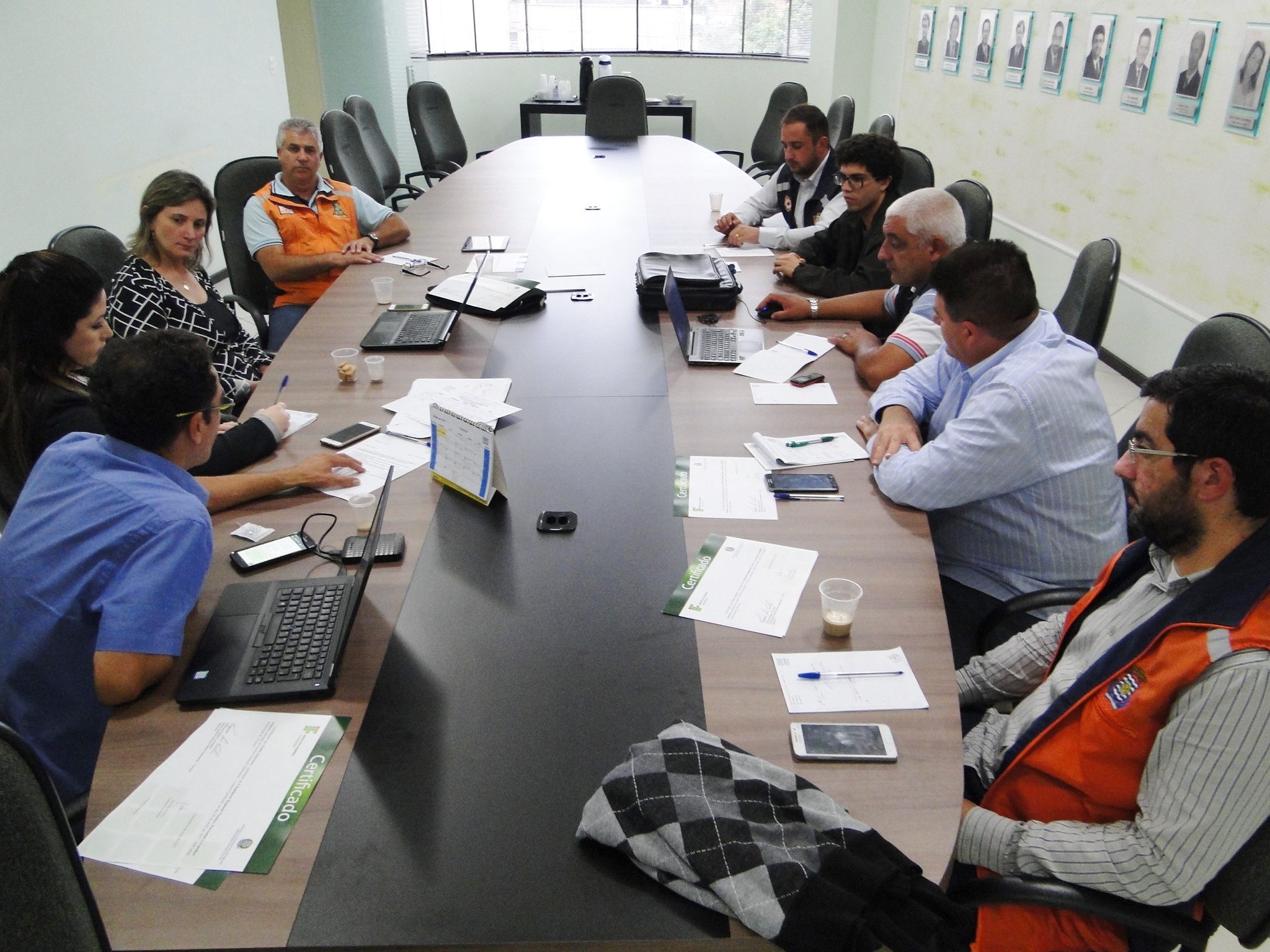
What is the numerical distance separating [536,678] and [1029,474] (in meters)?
1.11

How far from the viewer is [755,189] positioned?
4922 mm

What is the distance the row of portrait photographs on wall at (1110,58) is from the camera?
11.1 feet

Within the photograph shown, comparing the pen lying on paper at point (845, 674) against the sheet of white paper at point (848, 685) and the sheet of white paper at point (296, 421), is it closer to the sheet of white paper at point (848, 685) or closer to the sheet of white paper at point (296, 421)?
the sheet of white paper at point (848, 685)

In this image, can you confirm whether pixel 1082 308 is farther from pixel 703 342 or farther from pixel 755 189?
pixel 755 189

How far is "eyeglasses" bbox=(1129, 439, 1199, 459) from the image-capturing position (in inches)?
51.5

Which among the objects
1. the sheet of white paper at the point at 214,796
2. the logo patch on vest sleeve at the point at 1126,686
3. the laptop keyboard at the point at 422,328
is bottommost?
the sheet of white paper at the point at 214,796

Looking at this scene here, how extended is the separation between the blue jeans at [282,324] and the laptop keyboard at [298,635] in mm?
2182

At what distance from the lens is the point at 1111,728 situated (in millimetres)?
1272

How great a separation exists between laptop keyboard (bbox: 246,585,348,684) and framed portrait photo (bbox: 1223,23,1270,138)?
143 inches

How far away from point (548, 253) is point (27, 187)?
7.59 feet

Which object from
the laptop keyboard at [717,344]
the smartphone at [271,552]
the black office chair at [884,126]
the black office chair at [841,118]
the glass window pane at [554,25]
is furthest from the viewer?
the glass window pane at [554,25]

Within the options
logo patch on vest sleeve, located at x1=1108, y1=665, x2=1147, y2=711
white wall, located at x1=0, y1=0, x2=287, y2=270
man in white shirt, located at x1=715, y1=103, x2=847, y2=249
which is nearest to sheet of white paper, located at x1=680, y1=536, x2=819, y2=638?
logo patch on vest sleeve, located at x1=1108, y1=665, x2=1147, y2=711

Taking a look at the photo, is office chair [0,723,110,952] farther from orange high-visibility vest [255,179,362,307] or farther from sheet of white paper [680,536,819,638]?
orange high-visibility vest [255,179,362,307]

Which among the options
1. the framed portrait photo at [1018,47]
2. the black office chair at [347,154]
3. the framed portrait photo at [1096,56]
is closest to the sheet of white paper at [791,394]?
the framed portrait photo at [1096,56]
